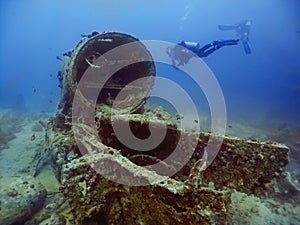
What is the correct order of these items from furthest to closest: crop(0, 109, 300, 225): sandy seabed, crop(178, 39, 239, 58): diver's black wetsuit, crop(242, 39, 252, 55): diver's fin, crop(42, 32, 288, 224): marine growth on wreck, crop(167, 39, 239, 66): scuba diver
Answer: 1. crop(242, 39, 252, 55): diver's fin
2. crop(178, 39, 239, 58): diver's black wetsuit
3. crop(167, 39, 239, 66): scuba diver
4. crop(0, 109, 300, 225): sandy seabed
5. crop(42, 32, 288, 224): marine growth on wreck

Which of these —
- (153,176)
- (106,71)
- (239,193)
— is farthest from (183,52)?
(153,176)

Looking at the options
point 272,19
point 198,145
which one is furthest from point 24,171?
point 272,19

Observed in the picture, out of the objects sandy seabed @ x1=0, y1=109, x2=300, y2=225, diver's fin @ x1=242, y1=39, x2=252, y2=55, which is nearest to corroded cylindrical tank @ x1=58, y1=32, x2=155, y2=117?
sandy seabed @ x1=0, y1=109, x2=300, y2=225

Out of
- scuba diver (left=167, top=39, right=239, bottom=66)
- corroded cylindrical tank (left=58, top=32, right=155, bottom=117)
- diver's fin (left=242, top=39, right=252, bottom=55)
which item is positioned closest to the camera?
corroded cylindrical tank (left=58, top=32, right=155, bottom=117)

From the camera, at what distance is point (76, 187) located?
93.9 inches

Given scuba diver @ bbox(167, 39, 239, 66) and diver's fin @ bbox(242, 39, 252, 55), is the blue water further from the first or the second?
scuba diver @ bbox(167, 39, 239, 66)

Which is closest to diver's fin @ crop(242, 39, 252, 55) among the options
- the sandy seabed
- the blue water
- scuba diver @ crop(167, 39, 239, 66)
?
the sandy seabed

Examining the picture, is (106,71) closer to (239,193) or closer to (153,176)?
(239,193)

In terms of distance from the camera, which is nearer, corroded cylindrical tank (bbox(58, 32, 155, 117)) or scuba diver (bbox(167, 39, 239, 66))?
corroded cylindrical tank (bbox(58, 32, 155, 117))

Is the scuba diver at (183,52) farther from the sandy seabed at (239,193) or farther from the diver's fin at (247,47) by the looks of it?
the diver's fin at (247,47)

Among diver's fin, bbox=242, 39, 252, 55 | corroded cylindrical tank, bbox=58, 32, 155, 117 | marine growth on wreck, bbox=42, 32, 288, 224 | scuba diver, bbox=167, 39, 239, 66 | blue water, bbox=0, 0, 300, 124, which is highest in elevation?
blue water, bbox=0, 0, 300, 124

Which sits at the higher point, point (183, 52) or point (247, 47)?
point (247, 47)

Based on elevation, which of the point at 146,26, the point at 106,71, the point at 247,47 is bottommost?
the point at 106,71

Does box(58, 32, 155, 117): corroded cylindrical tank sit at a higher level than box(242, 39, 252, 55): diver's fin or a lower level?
lower
